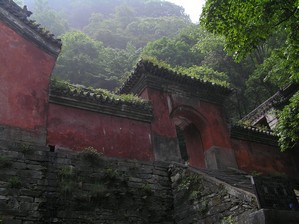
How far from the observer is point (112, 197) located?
8883mm

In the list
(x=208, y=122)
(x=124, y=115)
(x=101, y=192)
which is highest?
(x=208, y=122)

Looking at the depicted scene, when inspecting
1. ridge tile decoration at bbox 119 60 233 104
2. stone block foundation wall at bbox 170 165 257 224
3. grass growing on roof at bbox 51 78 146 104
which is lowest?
stone block foundation wall at bbox 170 165 257 224

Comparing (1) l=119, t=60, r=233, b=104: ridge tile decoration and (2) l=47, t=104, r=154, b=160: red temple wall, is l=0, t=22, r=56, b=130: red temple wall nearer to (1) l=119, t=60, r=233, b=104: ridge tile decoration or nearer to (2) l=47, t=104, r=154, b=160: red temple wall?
(2) l=47, t=104, r=154, b=160: red temple wall

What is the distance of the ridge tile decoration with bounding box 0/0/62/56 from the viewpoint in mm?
10031

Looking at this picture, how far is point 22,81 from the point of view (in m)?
9.53

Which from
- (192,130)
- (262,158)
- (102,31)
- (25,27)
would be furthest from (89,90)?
(102,31)

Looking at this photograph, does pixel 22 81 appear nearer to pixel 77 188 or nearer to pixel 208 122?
pixel 77 188

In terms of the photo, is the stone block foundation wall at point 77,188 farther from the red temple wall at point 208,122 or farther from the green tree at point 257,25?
the green tree at point 257,25

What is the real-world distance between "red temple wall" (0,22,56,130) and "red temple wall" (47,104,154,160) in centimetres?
45

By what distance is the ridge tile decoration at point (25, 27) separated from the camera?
10.0 m

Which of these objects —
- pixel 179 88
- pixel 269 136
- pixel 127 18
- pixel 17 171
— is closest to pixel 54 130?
pixel 17 171

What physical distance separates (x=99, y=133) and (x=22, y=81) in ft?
8.44

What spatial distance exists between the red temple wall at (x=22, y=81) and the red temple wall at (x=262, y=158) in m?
7.30

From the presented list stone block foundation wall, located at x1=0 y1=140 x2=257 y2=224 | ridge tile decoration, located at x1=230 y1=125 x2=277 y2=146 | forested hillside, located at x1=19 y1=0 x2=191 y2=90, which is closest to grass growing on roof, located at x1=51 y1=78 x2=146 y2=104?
stone block foundation wall, located at x1=0 y1=140 x2=257 y2=224
